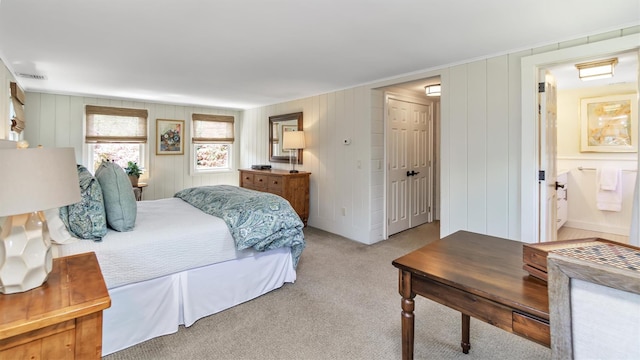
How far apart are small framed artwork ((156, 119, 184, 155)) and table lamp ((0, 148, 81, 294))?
4806 mm

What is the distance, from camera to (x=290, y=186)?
15.7 feet

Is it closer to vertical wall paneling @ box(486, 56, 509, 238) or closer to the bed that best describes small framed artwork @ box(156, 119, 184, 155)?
the bed

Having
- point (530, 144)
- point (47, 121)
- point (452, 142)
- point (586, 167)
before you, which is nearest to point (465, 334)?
point (530, 144)

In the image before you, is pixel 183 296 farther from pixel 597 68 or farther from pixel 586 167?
pixel 586 167

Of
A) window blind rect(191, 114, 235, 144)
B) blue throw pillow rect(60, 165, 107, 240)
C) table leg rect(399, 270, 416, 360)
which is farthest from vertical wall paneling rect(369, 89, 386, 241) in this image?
window blind rect(191, 114, 235, 144)

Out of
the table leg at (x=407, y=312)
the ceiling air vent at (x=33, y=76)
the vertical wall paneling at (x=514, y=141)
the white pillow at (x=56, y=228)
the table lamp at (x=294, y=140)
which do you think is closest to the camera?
the table leg at (x=407, y=312)

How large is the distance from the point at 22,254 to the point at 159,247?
961 millimetres

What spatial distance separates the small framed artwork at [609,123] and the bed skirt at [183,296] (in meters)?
4.93

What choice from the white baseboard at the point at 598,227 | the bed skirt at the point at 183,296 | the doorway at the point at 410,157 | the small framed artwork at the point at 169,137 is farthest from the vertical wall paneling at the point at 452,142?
the white baseboard at the point at 598,227

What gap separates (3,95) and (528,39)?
4.88 metres

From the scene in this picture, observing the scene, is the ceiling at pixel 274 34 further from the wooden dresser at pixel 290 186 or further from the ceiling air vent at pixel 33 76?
the wooden dresser at pixel 290 186

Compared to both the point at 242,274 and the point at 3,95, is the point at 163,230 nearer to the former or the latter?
the point at 242,274

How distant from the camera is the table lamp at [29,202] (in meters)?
0.97

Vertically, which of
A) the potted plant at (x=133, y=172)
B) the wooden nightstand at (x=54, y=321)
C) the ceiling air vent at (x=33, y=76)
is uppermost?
the ceiling air vent at (x=33, y=76)
